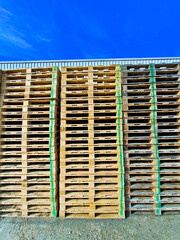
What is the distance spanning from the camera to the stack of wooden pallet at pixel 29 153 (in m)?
3.36

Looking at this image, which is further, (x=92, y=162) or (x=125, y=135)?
(x=125, y=135)

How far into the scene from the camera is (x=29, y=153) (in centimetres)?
344

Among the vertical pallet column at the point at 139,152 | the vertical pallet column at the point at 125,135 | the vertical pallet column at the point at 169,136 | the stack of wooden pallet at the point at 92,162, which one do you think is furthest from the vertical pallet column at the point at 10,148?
the vertical pallet column at the point at 169,136

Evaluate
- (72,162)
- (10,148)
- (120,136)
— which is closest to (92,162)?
(72,162)

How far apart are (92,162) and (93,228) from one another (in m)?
1.49

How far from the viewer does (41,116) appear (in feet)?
12.8

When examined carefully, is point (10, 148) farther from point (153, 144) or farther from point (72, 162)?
point (153, 144)

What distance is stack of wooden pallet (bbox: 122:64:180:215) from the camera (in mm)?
3412

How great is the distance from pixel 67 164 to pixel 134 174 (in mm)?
1951

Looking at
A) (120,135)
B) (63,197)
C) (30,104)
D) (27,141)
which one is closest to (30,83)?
(30,104)

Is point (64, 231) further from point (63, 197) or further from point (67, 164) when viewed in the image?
point (67, 164)

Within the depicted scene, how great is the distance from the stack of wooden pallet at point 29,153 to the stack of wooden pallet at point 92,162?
28 cm

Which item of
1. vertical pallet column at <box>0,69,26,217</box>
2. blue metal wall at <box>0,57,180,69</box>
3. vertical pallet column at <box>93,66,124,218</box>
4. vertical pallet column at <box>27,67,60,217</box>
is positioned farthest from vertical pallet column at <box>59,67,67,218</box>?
blue metal wall at <box>0,57,180,69</box>

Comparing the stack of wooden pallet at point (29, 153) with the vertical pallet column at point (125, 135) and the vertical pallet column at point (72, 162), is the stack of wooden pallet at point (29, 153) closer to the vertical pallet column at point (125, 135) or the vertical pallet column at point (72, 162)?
the vertical pallet column at point (72, 162)
